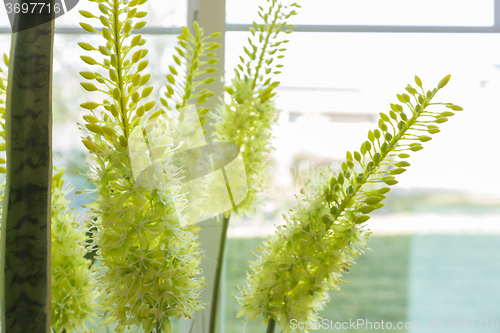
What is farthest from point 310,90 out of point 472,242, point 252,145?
point 472,242

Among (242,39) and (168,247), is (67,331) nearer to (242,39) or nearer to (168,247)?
(168,247)

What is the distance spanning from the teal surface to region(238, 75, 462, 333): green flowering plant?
55 centimetres

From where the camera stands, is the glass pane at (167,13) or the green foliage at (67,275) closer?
the green foliage at (67,275)

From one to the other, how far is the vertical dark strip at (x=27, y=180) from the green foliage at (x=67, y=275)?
0.29ft

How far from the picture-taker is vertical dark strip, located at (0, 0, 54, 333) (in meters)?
0.27

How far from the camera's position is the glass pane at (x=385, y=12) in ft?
2.51

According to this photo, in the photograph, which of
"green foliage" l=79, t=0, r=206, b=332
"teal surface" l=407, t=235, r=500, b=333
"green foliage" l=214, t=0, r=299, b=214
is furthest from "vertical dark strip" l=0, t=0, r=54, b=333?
"teal surface" l=407, t=235, r=500, b=333

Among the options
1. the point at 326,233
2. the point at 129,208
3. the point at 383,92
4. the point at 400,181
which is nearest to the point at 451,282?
the point at 400,181

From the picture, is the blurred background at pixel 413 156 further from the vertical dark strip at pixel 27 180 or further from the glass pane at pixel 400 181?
the vertical dark strip at pixel 27 180

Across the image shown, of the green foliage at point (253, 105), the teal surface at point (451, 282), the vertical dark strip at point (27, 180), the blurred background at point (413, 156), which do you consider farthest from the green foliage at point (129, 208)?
the teal surface at point (451, 282)

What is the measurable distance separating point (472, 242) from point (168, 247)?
788 millimetres

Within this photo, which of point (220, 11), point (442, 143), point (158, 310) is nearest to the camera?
point (158, 310)

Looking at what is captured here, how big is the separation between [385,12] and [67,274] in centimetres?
80

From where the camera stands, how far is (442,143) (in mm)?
806
